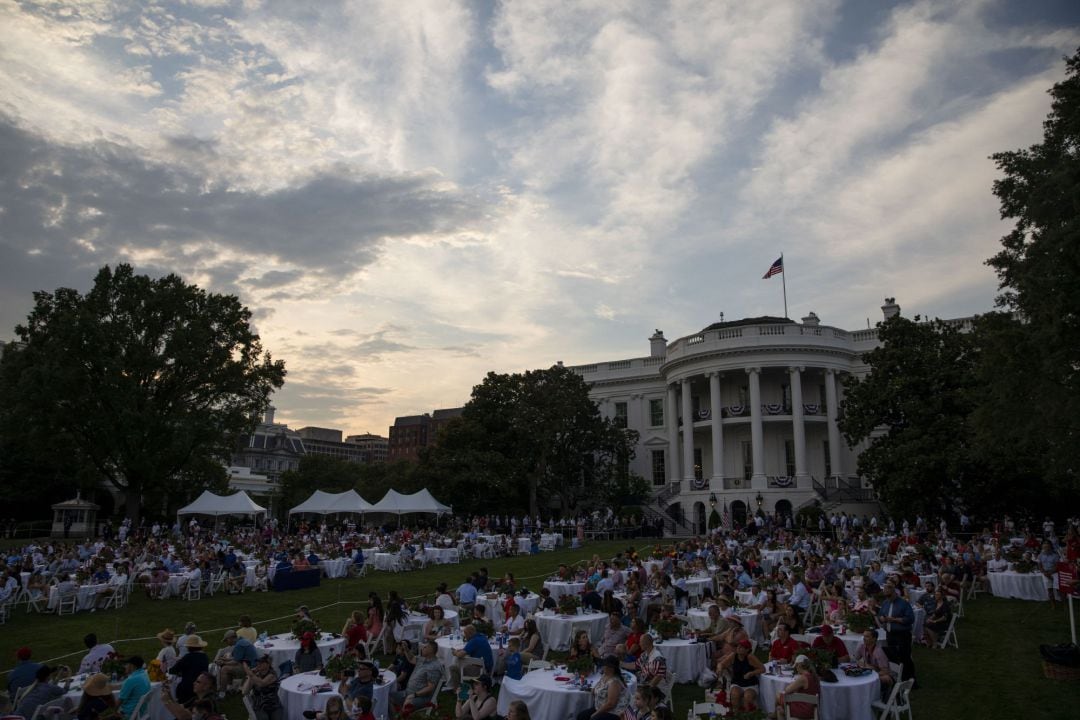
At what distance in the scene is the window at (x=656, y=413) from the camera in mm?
52656

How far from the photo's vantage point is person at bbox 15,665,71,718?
8.62m

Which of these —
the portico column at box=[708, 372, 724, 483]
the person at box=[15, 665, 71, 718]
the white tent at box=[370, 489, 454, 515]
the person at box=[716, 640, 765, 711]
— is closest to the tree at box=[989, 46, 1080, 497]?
the person at box=[716, 640, 765, 711]

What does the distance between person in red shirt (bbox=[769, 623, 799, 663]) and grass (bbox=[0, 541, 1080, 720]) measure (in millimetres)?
1588

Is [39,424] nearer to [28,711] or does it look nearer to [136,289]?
[136,289]

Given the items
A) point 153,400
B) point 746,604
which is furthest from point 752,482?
point 153,400

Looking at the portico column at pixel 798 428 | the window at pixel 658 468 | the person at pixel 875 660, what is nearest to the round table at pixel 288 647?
the person at pixel 875 660

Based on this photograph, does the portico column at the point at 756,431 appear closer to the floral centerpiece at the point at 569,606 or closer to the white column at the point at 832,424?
the white column at the point at 832,424

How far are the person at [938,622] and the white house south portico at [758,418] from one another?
87.4ft

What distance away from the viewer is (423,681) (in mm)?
9688

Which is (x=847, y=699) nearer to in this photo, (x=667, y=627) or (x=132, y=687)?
(x=667, y=627)

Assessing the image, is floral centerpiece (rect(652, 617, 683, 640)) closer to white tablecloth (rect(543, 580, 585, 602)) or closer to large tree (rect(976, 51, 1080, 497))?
Answer: white tablecloth (rect(543, 580, 585, 602))

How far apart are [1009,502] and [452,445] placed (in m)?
29.6

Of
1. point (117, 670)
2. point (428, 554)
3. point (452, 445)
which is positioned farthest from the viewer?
point (452, 445)

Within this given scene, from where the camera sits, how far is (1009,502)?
29.9m
